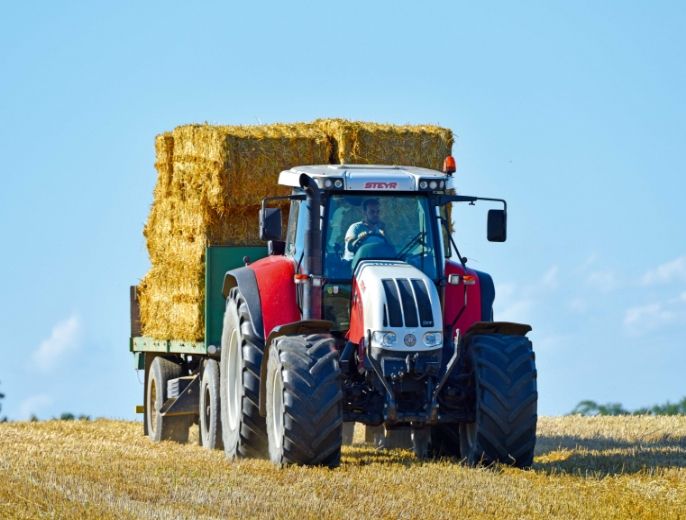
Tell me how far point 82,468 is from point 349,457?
9.99 feet

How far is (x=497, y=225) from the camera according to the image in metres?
13.5

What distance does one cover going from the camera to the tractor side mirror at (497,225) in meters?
13.5

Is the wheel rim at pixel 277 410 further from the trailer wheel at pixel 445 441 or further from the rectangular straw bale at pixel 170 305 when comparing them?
the rectangular straw bale at pixel 170 305

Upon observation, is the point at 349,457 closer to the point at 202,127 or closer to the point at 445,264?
the point at 445,264

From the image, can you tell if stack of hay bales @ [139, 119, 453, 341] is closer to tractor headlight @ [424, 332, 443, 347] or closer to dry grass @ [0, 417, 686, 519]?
dry grass @ [0, 417, 686, 519]

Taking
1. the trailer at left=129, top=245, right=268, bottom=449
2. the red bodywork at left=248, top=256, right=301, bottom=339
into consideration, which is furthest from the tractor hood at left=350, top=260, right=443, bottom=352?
the trailer at left=129, top=245, right=268, bottom=449

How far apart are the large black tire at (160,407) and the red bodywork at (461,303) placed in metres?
5.20

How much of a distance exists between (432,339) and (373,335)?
0.52m

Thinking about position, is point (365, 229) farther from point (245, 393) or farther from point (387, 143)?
point (387, 143)

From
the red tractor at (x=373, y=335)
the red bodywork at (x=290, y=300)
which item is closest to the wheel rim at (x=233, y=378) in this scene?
the red tractor at (x=373, y=335)

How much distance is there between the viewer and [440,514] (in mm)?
10617

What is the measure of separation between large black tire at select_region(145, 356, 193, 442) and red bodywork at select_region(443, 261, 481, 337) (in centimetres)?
520

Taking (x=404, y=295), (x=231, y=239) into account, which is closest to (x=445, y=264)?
(x=404, y=295)

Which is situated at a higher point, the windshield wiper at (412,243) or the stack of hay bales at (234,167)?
the stack of hay bales at (234,167)
